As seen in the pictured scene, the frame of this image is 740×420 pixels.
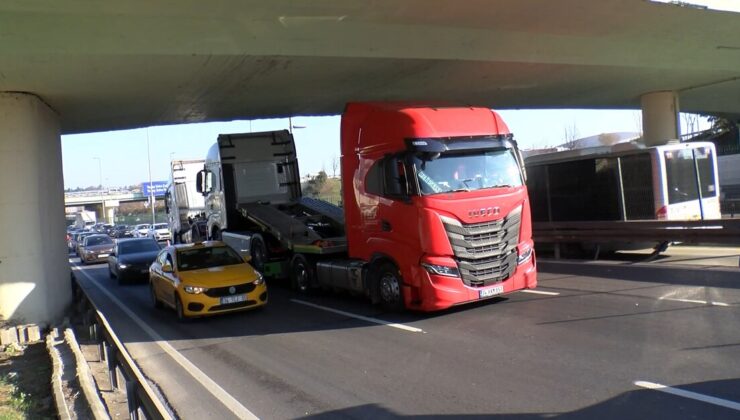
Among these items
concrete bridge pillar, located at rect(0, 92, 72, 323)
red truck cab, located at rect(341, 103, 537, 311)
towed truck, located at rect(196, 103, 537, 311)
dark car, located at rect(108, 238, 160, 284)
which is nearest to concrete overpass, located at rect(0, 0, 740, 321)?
concrete bridge pillar, located at rect(0, 92, 72, 323)

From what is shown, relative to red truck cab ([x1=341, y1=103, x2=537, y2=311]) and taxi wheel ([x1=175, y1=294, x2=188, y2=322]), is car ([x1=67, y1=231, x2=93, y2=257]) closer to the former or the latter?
taxi wheel ([x1=175, y1=294, x2=188, y2=322])

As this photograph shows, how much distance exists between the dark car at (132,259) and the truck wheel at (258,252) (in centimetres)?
537

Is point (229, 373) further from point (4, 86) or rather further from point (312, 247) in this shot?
point (4, 86)

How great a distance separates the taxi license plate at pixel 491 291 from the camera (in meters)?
9.28

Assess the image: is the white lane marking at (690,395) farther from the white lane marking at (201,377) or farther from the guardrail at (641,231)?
the guardrail at (641,231)

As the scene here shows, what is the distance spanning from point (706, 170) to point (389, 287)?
10.6 metres

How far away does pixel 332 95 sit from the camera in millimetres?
15195

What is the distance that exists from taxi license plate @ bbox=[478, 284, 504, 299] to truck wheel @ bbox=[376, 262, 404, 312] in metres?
1.31

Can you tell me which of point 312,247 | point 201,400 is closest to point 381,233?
point 312,247

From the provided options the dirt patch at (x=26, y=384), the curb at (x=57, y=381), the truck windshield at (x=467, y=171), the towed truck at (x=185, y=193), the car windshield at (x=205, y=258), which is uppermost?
the towed truck at (x=185, y=193)

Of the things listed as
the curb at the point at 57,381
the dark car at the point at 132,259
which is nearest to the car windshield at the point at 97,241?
the dark car at the point at 132,259

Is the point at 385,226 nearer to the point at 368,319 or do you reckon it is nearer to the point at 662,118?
the point at 368,319

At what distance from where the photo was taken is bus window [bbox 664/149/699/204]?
48.9 feet

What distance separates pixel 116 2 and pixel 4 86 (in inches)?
146
